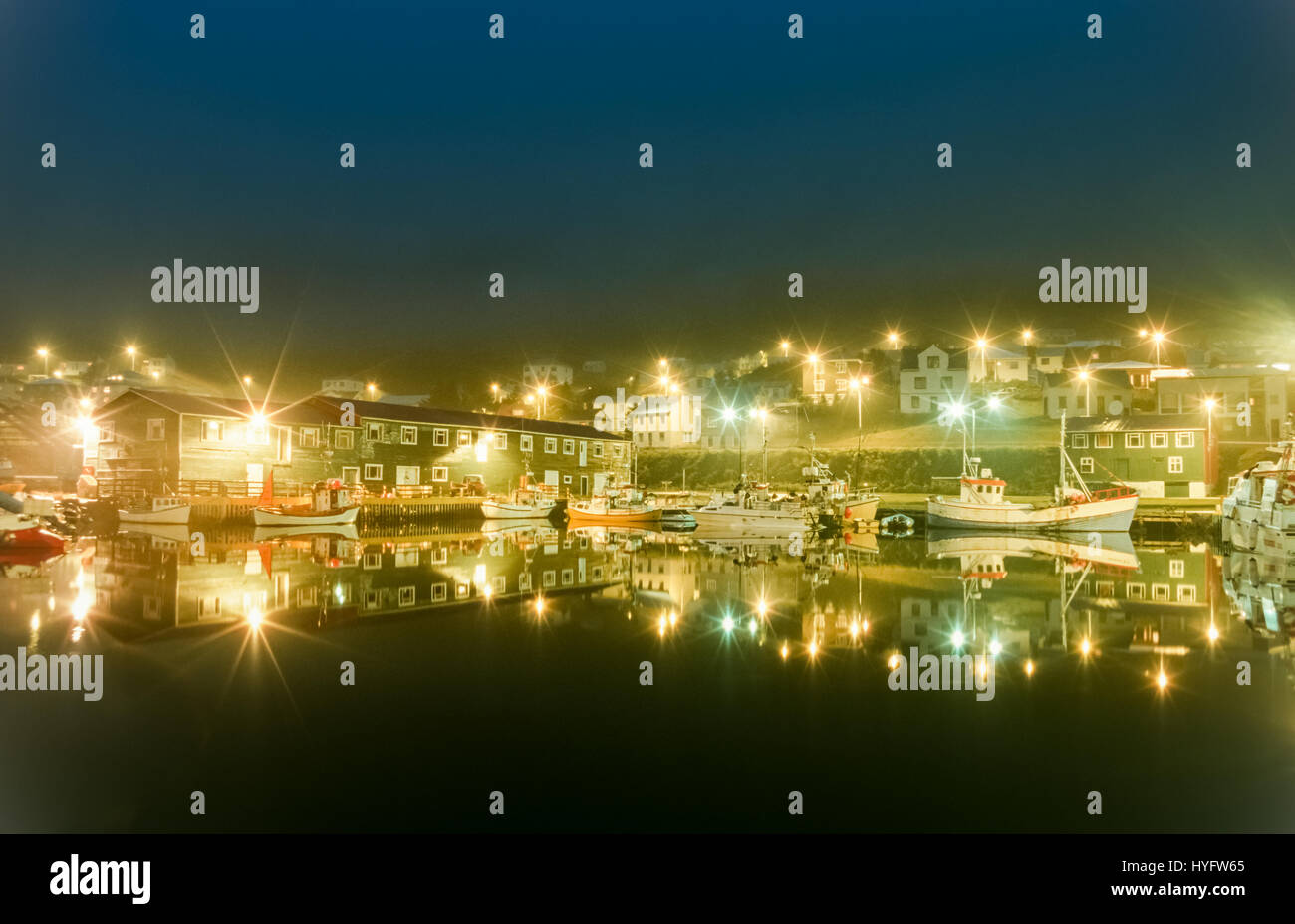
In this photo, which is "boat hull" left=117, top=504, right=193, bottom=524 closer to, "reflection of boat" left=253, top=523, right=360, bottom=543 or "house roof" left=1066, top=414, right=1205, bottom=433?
"reflection of boat" left=253, top=523, right=360, bottom=543

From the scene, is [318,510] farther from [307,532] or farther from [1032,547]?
[1032,547]

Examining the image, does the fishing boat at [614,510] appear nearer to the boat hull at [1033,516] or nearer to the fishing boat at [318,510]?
the fishing boat at [318,510]

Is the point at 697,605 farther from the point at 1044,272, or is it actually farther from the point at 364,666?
the point at 1044,272
